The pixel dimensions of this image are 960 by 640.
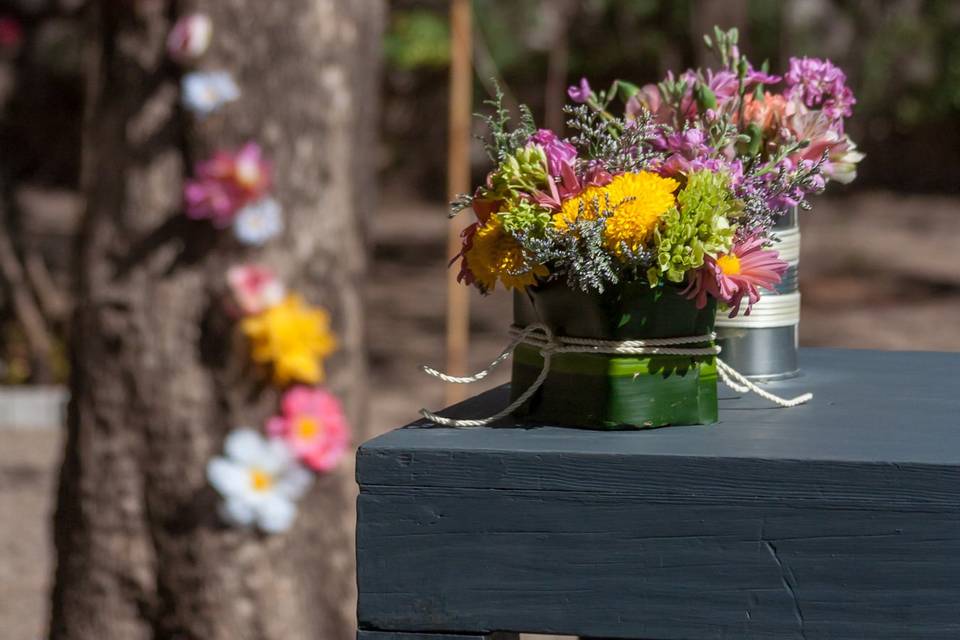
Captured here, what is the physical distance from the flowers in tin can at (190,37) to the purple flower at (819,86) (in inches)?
75.4

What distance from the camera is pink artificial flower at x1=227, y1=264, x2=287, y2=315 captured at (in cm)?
327

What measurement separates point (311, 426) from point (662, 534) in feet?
6.89

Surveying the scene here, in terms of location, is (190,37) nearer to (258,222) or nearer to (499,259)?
(258,222)

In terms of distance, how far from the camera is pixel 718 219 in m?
1.44

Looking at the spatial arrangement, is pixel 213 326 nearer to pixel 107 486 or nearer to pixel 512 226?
pixel 107 486

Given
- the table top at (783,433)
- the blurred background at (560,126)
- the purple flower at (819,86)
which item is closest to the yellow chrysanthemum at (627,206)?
the table top at (783,433)

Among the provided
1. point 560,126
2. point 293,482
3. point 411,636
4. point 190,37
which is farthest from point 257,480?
point 560,126

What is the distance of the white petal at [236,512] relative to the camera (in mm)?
3307

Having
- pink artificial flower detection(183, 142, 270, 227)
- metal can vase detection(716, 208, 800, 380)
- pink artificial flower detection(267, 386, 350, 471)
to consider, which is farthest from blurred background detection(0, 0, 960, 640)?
metal can vase detection(716, 208, 800, 380)

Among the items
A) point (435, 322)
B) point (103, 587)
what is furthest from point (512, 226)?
point (435, 322)

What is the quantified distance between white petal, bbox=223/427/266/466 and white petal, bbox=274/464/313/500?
78mm

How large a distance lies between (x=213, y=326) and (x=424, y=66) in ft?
36.9

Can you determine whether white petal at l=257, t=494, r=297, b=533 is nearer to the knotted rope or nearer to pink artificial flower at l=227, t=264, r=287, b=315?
pink artificial flower at l=227, t=264, r=287, b=315

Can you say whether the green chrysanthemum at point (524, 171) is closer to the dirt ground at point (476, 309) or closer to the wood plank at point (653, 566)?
the wood plank at point (653, 566)
